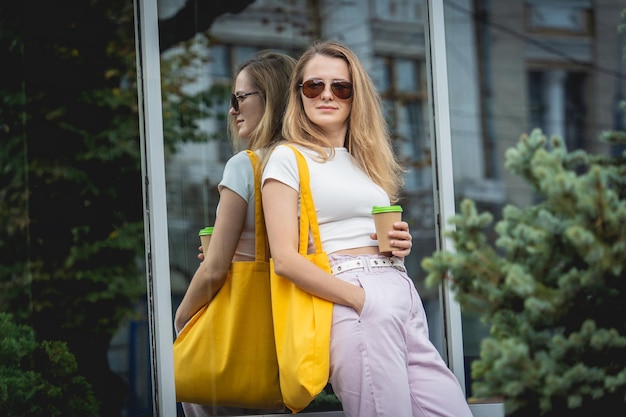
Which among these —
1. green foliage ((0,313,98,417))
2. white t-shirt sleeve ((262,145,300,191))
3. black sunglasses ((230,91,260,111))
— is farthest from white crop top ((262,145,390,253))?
green foliage ((0,313,98,417))

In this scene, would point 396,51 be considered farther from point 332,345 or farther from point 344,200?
point 332,345

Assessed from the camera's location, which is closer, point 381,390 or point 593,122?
Result: point 381,390

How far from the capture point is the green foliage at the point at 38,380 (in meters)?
4.02

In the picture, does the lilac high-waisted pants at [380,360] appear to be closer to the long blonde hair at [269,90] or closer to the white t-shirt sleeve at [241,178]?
the white t-shirt sleeve at [241,178]

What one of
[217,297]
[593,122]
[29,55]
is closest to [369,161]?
[217,297]

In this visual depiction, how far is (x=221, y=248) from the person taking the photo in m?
3.74

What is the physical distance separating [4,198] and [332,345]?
1.87 m

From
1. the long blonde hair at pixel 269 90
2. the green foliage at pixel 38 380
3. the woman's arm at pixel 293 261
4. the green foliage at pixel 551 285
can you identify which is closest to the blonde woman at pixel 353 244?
the woman's arm at pixel 293 261

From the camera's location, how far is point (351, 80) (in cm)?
371

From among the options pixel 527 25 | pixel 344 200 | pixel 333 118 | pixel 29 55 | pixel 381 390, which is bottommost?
pixel 381 390

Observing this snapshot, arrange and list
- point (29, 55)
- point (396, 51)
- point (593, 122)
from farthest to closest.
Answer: point (593, 122) → point (396, 51) → point (29, 55)

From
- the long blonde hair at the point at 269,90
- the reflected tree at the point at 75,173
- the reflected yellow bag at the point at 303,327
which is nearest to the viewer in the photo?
the reflected yellow bag at the point at 303,327

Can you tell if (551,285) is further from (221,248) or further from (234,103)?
(234,103)

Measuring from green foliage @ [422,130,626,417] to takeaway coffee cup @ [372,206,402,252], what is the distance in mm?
729
